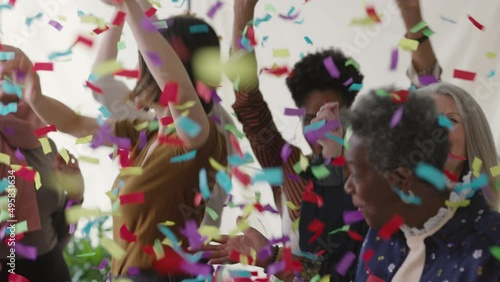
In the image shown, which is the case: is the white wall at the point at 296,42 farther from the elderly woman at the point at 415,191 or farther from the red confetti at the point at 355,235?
the elderly woman at the point at 415,191

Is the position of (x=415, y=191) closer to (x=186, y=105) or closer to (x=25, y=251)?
(x=186, y=105)

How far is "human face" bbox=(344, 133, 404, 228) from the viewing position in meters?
1.17

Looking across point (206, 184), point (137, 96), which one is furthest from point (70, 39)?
point (206, 184)

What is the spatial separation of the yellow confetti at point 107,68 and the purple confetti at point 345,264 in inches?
26.8

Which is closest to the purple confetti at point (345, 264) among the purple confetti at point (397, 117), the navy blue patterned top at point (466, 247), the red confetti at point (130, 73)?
the navy blue patterned top at point (466, 247)

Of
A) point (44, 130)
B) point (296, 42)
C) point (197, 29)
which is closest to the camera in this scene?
point (197, 29)

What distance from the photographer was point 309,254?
1.45 metres

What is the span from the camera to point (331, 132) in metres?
1.47

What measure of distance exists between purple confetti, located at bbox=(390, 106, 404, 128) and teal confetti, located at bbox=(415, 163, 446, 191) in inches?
3.3

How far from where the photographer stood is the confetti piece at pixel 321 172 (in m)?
1.49

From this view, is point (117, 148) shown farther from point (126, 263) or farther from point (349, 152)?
point (349, 152)

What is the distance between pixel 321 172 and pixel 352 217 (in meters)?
0.15

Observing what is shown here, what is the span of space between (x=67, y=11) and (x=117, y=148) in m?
1.05

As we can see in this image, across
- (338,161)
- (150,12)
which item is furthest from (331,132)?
(150,12)
